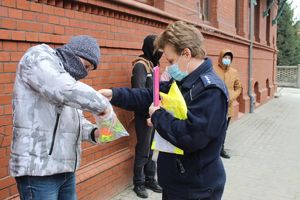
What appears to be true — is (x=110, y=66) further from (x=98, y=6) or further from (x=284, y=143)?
(x=284, y=143)

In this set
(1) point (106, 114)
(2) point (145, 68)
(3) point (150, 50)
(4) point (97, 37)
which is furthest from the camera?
(3) point (150, 50)

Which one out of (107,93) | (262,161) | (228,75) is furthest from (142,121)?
(262,161)

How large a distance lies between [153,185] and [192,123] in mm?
2945

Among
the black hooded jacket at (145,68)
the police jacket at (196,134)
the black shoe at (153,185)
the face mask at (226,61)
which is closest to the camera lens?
the police jacket at (196,134)

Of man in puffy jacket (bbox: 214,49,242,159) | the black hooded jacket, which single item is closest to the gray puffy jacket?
the black hooded jacket

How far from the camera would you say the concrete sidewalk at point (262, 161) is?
16.9 ft

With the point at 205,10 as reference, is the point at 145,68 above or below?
below

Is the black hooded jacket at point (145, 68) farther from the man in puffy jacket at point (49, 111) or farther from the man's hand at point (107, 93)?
the man in puffy jacket at point (49, 111)

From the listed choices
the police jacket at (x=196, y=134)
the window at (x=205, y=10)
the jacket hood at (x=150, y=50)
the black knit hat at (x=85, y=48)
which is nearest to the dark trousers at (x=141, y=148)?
the jacket hood at (x=150, y=50)

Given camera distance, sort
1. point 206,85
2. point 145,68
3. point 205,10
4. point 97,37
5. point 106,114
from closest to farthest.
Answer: point 106,114 < point 206,85 < point 97,37 < point 145,68 < point 205,10

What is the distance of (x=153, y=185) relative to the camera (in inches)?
193

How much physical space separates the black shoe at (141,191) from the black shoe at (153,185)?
0.17 metres

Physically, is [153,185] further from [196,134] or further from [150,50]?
[196,134]

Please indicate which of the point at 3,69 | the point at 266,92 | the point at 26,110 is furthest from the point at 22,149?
the point at 266,92
